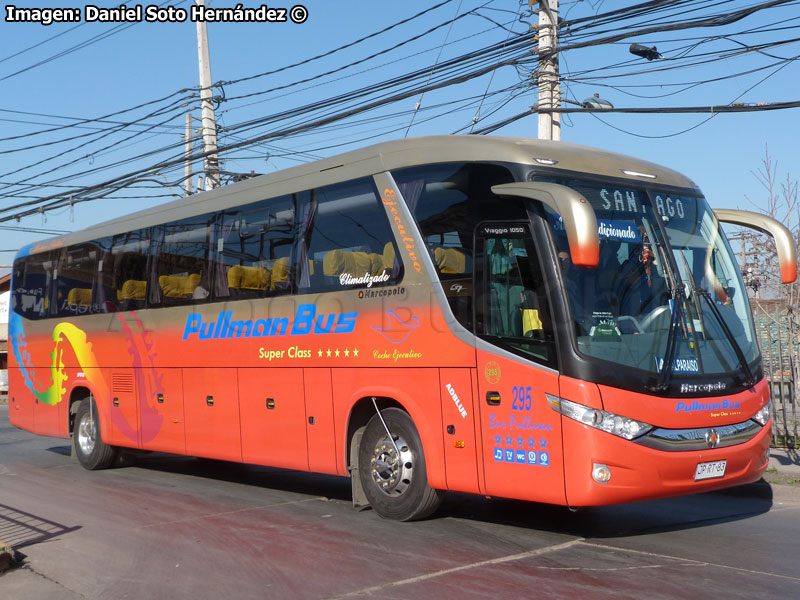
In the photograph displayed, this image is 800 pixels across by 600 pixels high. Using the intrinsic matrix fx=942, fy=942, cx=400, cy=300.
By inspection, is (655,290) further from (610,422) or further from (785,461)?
(785,461)

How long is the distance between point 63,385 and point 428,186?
9706mm

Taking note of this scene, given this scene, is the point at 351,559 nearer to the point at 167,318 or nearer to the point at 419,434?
the point at 419,434

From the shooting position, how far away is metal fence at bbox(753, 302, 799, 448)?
12617 mm

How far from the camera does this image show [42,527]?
9914 millimetres

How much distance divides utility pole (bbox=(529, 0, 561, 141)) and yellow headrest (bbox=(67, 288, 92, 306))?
8.19m

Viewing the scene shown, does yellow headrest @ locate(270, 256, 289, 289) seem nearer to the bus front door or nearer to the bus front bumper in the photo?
the bus front door

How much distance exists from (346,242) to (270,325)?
1.83m

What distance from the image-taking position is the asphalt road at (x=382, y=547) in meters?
6.90

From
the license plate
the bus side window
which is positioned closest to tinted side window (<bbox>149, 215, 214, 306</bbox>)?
the bus side window

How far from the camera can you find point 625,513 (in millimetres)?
9938

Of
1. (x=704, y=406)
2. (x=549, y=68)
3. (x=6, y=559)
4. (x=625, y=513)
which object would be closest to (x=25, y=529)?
(x=6, y=559)

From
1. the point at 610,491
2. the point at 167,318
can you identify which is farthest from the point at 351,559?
the point at 167,318

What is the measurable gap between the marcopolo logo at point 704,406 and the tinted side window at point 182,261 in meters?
6.88

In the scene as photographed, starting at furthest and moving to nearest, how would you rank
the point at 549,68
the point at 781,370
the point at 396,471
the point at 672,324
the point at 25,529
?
1. the point at 549,68
2. the point at 781,370
3. the point at 25,529
4. the point at 396,471
5. the point at 672,324
